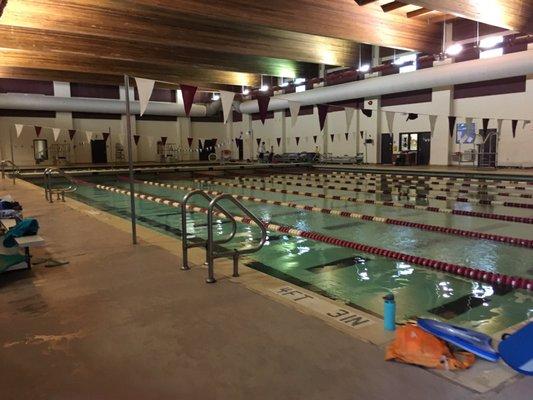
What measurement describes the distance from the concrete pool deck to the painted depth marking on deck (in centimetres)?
6

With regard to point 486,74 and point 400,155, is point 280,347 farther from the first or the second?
point 400,155

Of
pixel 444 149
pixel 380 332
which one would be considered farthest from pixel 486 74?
pixel 380 332

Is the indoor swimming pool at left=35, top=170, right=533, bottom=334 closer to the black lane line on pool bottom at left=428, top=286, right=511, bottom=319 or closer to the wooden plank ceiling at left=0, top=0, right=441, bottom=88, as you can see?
the black lane line on pool bottom at left=428, top=286, right=511, bottom=319

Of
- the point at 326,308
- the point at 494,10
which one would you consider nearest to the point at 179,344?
the point at 326,308

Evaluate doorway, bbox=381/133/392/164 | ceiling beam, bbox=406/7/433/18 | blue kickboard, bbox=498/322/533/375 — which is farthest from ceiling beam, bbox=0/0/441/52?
doorway, bbox=381/133/392/164

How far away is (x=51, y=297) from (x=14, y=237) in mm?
1049

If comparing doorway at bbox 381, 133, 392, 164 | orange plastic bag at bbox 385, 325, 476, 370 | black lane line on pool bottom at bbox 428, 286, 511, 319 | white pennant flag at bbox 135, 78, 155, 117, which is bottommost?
black lane line on pool bottom at bbox 428, 286, 511, 319

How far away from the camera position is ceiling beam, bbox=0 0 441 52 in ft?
21.3

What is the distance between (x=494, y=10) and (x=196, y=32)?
5.08 meters

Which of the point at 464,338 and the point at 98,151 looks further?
the point at 98,151

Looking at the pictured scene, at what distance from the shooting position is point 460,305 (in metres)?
3.46

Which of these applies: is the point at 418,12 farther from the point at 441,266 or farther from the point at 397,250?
the point at 441,266

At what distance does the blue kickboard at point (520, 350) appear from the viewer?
1.86m

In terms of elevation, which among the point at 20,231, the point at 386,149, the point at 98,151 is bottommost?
the point at 20,231
